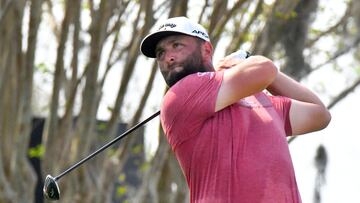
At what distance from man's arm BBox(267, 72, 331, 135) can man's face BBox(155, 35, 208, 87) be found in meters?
0.45

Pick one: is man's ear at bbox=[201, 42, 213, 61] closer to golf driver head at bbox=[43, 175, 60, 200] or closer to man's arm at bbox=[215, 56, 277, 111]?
man's arm at bbox=[215, 56, 277, 111]

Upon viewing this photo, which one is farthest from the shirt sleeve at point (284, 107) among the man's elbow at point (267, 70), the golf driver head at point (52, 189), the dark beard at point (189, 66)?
the golf driver head at point (52, 189)

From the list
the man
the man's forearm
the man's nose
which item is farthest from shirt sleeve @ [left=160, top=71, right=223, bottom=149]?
the man's forearm

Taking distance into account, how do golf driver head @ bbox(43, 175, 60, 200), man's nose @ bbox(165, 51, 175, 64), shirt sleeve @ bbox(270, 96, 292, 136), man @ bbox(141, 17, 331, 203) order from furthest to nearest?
golf driver head @ bbox(43, 175, 60, 200) < shirt sleeve @ bbox(270, 96, 292, 136) < man's nose @ bbox(165, 51, 175, 64) < man @ bbox(141, 17, 331, 203)

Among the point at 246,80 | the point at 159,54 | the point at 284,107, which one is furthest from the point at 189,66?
the point at 284,107

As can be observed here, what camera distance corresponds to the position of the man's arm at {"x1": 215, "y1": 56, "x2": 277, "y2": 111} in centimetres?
552

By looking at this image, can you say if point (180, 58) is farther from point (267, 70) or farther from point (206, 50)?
point (267, 70)

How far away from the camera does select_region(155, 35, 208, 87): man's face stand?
5.67 m

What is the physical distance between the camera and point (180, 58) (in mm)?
5656

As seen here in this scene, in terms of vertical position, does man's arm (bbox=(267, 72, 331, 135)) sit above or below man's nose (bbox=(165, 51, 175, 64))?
below

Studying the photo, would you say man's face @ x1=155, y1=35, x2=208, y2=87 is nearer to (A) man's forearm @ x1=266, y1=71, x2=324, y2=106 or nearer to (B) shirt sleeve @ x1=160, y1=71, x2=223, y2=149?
(B) shirt sleeve @ x1=160, y1=71, x2=223, y2=149

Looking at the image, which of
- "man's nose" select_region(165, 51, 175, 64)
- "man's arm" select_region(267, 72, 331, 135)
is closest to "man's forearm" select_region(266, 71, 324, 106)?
"man's arm" select_region(267, 72, 331, 135)

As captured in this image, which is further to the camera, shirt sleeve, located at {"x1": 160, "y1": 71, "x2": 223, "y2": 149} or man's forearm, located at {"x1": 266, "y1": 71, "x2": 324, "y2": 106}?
man's forearm, located at {"x1": 266, "y1": 71, "x2": 324, "y2": 106}

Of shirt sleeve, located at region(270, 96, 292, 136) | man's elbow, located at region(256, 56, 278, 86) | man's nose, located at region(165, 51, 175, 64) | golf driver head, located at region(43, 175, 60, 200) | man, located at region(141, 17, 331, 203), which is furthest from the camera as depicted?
golf driver head, located at region(43, 175, 60, 200)
